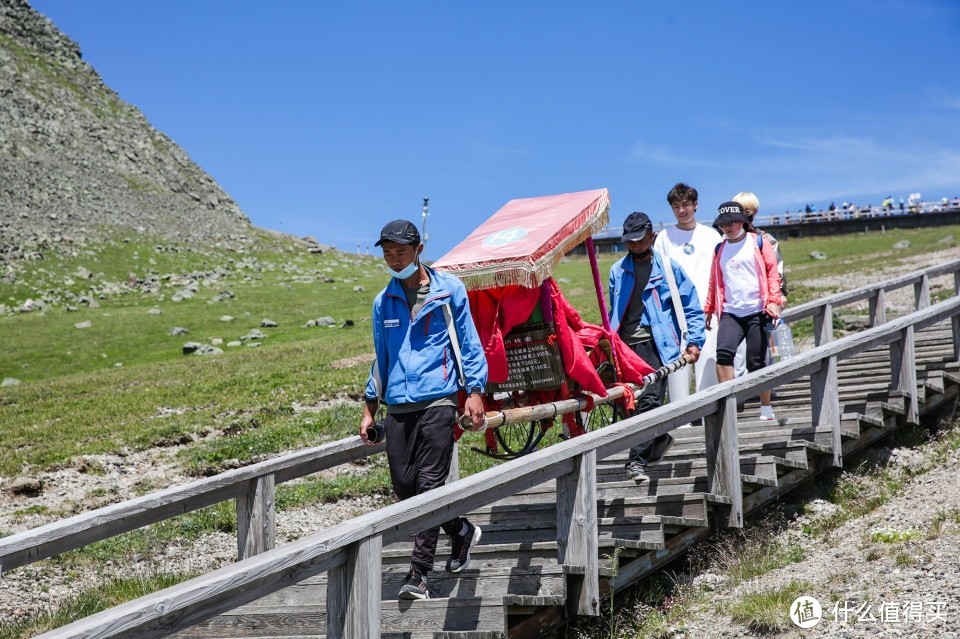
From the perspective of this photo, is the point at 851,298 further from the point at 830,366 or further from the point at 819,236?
the point at 819,236

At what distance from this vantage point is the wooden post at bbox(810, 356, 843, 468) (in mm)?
9406

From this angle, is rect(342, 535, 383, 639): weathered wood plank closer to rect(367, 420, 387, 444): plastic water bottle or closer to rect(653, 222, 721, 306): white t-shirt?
rect(367, 420, 387, 444): plastic water bottle

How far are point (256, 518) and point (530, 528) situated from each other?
2185mm

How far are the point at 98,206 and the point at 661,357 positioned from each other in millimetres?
76882

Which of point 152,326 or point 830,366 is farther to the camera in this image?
point 152,326

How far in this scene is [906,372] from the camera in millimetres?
10797

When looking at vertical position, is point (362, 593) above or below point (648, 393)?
below

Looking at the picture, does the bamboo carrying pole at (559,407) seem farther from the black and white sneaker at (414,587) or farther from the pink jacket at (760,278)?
the pink jacket at (760,278)

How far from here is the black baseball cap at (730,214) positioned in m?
10.1

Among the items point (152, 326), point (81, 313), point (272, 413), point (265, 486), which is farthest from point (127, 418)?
point (81, 313)

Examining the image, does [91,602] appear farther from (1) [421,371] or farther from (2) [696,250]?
(2) [696,250]

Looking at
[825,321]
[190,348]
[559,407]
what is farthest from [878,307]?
[190,348]

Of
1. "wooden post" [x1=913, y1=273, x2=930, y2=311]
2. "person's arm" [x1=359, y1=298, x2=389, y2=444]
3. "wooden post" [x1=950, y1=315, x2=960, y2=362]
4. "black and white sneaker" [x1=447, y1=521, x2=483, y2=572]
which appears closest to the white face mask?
"person's arm" [x1=359, y1=298, x2=389, y2=444]

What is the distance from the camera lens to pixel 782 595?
23.5 ft
